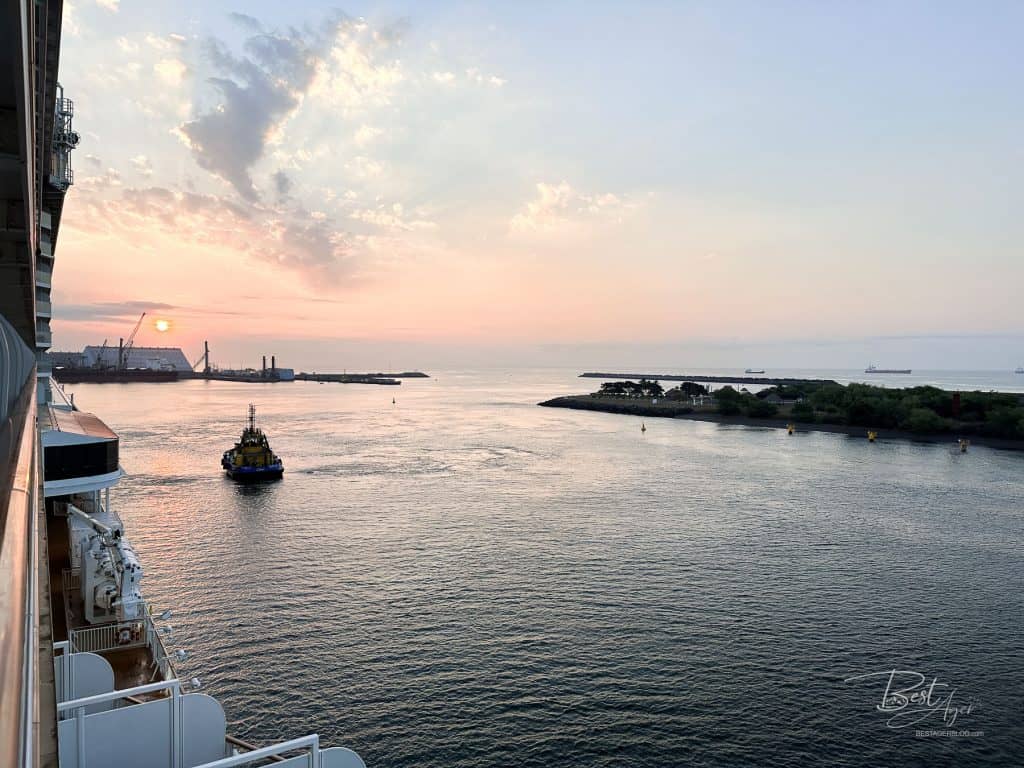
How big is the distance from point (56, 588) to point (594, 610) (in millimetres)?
12887

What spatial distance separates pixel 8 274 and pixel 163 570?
17.0 meters

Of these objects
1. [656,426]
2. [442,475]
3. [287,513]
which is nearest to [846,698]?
[287,513]

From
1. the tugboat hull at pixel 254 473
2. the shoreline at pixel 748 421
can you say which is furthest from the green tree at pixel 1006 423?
the tugboat hull at pixel 254 473

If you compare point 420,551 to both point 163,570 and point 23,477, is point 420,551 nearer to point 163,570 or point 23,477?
point 163,570

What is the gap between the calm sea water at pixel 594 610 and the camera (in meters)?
13.3

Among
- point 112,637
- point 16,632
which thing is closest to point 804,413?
point 112,637

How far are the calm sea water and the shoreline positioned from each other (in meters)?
26.7

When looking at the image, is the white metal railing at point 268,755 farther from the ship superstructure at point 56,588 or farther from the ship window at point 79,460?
the ship window at point 79,460

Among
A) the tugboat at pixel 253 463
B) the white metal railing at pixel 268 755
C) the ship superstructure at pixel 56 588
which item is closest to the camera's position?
the ship superstructure at pixel 56 588

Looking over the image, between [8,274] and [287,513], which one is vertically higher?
[8,274]

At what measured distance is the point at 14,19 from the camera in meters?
2.80

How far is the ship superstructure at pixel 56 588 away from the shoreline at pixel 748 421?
7028cm

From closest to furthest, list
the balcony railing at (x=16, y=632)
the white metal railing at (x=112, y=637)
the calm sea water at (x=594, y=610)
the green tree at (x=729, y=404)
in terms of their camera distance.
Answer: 1. the balcony railing at (x=16, y=632)
2. the white metal railing at (x=112, y=637)
3. the calm sea water at (x=594, y=610)
4. the green tree at (x=729, y=404)

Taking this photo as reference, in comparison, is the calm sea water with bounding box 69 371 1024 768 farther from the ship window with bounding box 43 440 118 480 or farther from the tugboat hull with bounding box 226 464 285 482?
the ship window with bounding box 43 440 118 480
